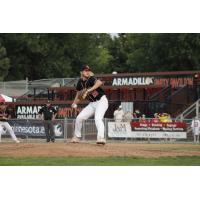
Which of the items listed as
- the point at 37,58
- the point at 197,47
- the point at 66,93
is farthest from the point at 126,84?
the point at 37,58

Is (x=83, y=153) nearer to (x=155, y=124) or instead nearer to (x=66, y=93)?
(x=155, y=124)

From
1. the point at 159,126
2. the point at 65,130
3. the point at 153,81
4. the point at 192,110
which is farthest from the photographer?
the point at 153,81

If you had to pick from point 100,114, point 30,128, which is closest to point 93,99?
point 100,114

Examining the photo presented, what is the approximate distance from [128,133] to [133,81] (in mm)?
12061

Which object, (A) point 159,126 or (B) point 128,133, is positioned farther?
(B) point 128,133

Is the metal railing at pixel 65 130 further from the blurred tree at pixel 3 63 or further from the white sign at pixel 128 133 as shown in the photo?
the blurred tree at pixel 3 63

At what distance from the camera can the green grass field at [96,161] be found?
14.6m

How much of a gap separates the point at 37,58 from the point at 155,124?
133 ft

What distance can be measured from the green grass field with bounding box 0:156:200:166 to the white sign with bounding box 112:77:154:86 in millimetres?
22061

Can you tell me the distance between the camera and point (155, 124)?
26953mm

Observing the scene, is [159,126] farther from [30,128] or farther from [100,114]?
[100,114]

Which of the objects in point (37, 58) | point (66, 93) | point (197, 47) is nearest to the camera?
point (66, 93)

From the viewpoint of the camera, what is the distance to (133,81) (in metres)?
38.8

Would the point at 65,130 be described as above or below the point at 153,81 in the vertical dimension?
below
